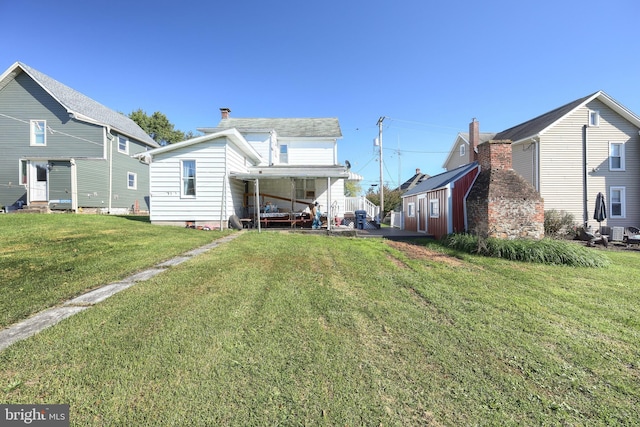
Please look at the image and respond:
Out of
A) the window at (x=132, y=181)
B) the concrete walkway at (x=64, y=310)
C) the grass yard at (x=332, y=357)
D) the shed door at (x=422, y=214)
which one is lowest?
the grass yard at (x=332, y=357)

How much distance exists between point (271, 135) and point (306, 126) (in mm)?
3818

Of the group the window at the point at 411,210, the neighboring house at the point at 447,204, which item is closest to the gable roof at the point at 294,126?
the window at the point at 411,210

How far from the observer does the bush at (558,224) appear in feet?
46.6

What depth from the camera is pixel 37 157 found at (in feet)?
53.0

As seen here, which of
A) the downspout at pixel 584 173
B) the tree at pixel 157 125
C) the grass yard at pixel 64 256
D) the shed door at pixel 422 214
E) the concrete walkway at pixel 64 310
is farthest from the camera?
the tree at pixel 157 125

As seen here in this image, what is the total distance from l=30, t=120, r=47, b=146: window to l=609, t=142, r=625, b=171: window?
34.6 m

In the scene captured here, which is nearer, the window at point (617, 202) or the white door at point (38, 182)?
the window at point (617, 202)

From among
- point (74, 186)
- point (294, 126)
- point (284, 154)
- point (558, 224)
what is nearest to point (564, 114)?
point (558, 224)

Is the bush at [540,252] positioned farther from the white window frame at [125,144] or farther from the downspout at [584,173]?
the white window frame at [125,144]

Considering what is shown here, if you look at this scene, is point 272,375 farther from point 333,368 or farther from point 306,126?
point 306,126

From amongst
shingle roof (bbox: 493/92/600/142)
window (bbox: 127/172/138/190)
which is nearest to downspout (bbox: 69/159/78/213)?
window (bbox: 127/172/138/190)

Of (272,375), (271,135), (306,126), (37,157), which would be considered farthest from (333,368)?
(37,157)

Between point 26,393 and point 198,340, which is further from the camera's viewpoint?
point 198,340

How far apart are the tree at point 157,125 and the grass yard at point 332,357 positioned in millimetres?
41762
